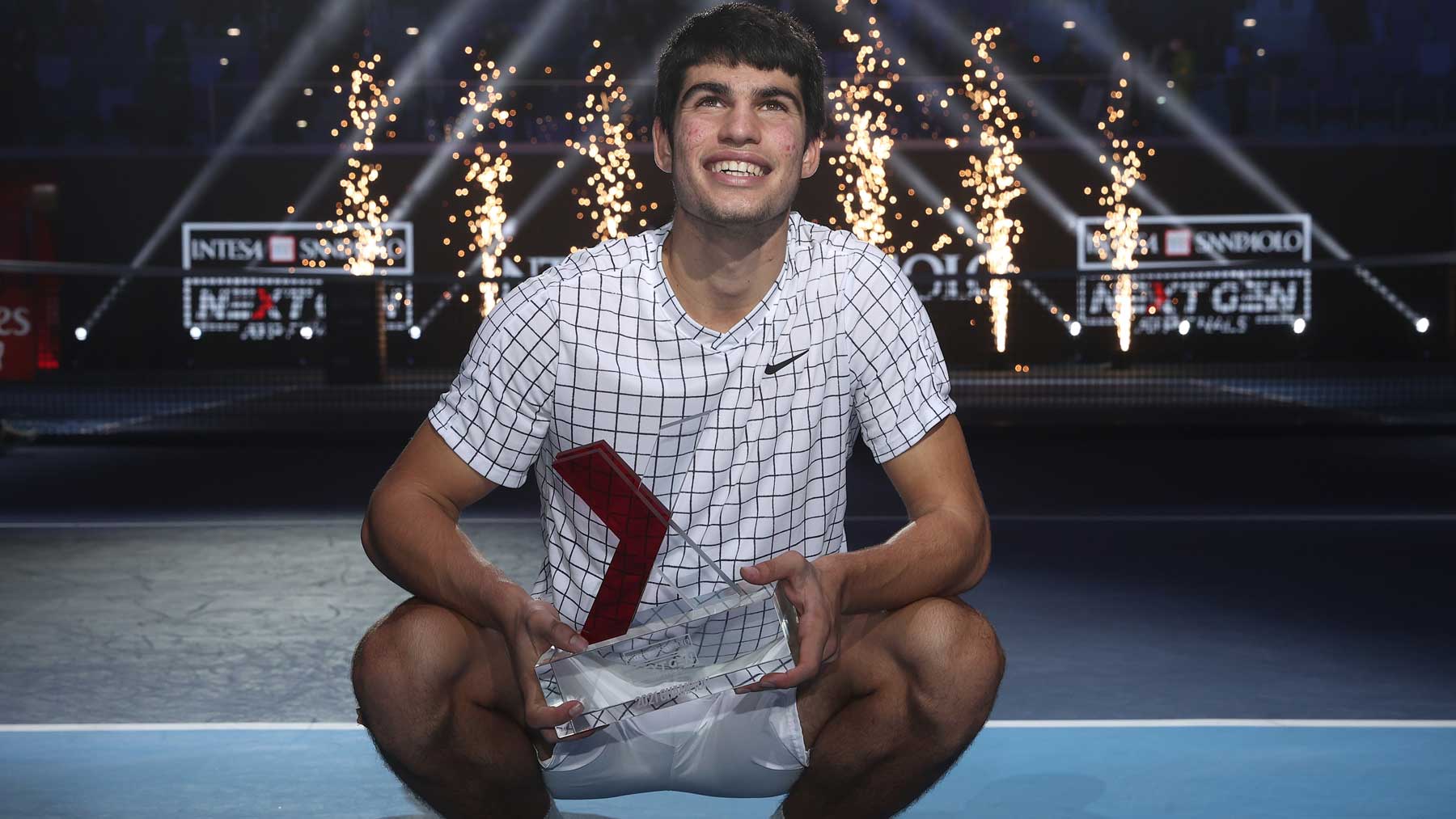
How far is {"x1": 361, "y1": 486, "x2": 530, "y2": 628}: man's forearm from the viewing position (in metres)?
2.21

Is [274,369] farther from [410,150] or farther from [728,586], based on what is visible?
[728,586]

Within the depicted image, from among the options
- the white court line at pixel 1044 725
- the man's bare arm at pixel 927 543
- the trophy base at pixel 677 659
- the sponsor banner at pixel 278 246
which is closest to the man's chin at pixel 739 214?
the man's bare arm at pixel 927 543

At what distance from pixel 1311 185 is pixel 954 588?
2175cm

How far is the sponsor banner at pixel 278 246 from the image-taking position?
885 inches

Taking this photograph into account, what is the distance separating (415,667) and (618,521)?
337 mm

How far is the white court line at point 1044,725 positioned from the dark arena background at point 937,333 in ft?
0.05

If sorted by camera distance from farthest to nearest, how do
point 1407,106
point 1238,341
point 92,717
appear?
point 1407,106 < point 1238,341 < point 92,717

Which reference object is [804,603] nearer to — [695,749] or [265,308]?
[695,749]

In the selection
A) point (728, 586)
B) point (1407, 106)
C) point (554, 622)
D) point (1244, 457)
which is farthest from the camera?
point (1407, 106)

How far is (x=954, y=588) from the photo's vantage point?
7.87 ft

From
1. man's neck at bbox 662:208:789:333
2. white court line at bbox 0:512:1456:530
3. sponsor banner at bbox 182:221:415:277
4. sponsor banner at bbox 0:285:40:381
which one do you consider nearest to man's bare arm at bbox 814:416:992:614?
man's neck at bbox 662:208:789:333

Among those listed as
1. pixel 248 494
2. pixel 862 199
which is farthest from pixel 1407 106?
pixel 248 494

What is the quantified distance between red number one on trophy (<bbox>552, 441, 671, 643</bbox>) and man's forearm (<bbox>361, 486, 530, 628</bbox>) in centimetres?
17

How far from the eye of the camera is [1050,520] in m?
6.93
